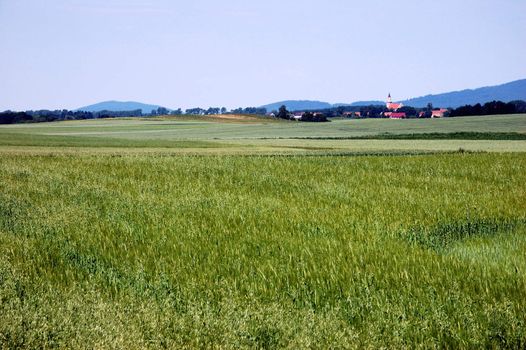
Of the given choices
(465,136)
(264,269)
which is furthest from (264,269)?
(465,136)

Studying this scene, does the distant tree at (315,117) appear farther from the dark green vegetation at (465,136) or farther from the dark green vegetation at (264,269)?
the dark green vegetation at (264,269)

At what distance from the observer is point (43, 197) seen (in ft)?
42.0

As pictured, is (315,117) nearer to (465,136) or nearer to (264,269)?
(465,136)

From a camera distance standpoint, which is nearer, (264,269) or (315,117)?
(264,269)

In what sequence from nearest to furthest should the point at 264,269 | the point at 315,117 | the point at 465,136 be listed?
1. the point at 264,269
2. the point at 465,136
3. the point at 315,117

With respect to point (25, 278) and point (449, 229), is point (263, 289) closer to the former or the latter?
point (25, 278)

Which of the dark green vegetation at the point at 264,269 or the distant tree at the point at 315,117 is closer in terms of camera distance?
the dark green vegetation at the point at 264,269

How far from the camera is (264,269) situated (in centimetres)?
624

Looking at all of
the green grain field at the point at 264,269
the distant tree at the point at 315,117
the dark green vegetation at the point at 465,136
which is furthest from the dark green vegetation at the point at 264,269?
the distant tree at the point at 315,117

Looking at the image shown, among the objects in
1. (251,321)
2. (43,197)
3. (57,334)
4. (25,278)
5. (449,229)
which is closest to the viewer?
(57,334)

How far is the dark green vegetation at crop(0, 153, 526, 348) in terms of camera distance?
177 inches

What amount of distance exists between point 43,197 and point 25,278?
710cm

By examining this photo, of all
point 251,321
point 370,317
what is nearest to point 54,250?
point 251,321

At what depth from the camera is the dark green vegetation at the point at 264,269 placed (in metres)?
4.50
